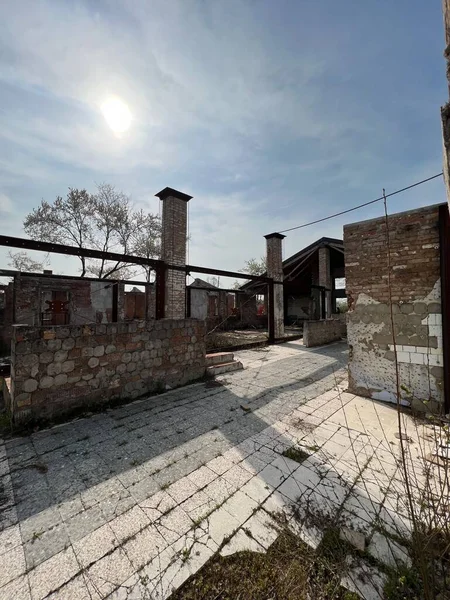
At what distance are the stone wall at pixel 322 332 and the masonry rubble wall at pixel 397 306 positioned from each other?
5354mm

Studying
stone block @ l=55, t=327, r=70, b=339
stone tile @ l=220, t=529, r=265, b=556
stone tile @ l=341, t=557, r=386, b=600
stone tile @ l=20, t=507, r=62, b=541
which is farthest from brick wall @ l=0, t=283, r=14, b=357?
stone tile @ l=341, t=557, r=386, b=600

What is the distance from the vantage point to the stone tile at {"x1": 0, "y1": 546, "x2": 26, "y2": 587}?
59.3 inches

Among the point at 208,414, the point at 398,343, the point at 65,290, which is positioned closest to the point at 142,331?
the point at 208,414

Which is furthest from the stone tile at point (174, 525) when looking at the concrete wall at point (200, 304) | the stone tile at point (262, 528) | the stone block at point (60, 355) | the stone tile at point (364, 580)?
the concrete wall at point (200, 304)

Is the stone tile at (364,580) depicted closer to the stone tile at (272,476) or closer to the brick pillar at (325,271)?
the stone tile at (272,476)

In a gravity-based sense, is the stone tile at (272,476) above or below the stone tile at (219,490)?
below

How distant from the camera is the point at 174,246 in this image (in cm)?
717

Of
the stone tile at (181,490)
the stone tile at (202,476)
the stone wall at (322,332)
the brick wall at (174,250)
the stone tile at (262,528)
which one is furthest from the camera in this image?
the stone wall at (322,332)

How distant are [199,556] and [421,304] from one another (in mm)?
4474

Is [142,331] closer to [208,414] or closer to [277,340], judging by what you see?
[208,414]

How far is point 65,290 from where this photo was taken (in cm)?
1345

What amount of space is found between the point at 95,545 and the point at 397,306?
4945 mm

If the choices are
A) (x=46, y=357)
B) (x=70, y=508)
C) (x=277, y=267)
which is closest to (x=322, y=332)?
(x=277, y=267)

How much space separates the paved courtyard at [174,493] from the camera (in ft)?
5.10
